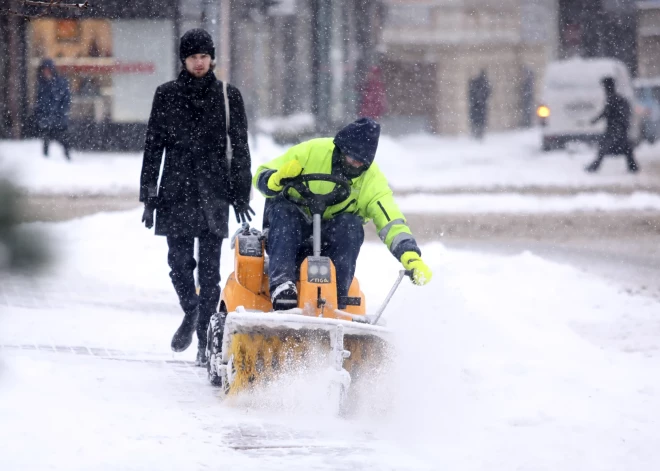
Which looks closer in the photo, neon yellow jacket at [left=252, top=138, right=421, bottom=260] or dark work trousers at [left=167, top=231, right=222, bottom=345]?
neon yellow jacket at [left=252, top=138, right=421, bottom=260]

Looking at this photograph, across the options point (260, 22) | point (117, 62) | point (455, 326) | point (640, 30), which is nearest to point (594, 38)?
point (640, 30)

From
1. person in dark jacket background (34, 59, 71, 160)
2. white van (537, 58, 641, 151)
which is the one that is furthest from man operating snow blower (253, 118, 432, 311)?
white van (537, 58, 641, 151)

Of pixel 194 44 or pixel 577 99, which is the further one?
pixel 577 99

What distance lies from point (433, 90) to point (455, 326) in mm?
32302

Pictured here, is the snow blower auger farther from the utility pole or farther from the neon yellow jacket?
the utility pole

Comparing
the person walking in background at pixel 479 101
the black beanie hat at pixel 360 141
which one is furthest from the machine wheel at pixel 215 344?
the person walking in background at pixel 479 101

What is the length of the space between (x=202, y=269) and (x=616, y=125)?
15014 millimetres

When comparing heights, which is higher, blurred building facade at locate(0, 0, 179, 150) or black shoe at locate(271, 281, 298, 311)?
blurred building facade at locate(0, 0, 179, 150)

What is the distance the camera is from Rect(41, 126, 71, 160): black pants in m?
18.7

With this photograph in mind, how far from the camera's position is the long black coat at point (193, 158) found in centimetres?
595

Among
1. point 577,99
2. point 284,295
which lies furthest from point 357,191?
point 577,99

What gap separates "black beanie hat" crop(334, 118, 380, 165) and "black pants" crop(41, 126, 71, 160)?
14.0 m

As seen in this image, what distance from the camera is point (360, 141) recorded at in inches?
209

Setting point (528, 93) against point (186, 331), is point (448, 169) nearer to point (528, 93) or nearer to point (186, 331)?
point (528, 93)
